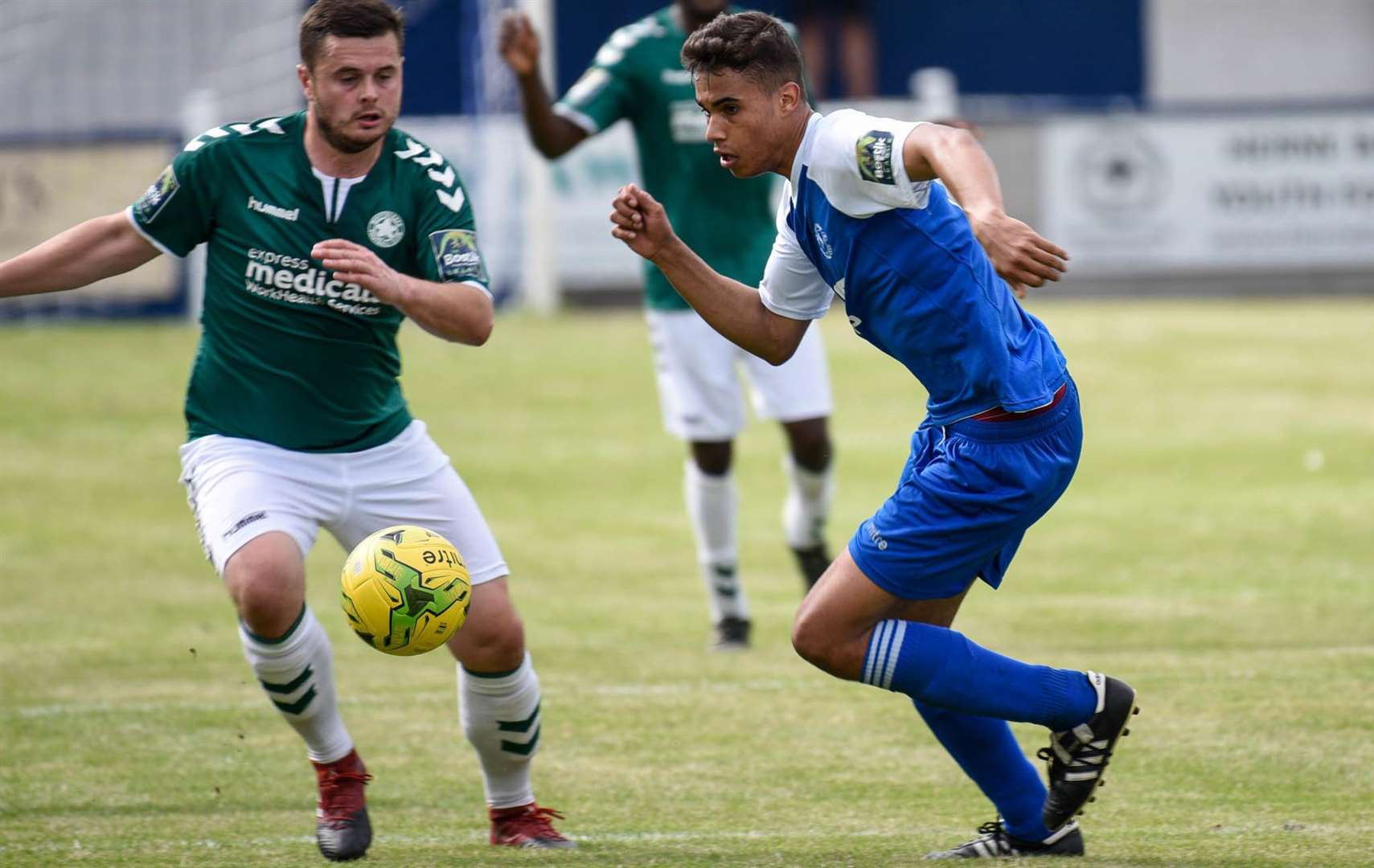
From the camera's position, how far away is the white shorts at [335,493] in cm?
521

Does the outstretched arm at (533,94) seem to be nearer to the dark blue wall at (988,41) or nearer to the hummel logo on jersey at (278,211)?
the hummel logo on jersey at (278,211)

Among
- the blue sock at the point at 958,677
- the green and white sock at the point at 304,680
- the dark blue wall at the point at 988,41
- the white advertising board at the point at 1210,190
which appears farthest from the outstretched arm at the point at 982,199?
the dark blue wall at the point at 988,41

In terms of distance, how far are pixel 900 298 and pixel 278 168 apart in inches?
71.6

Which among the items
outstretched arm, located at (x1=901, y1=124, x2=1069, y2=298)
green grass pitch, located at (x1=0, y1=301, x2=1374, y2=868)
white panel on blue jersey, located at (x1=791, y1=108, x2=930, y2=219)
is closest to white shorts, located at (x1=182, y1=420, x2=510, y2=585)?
green grass pitch, located at (x1=0, y1=301, x2=1374, y2=868)

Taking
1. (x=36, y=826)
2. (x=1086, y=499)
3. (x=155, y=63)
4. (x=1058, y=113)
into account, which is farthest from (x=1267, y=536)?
(x=155, y=63)

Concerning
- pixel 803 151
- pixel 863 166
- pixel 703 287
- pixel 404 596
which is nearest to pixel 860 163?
pixel 863 166

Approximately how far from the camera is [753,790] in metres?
5.96

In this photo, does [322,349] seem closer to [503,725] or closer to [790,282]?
[503,725]

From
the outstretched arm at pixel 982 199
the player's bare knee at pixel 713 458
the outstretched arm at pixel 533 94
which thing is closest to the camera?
the outstretched arm at pixel 982 199

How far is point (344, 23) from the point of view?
511 cm

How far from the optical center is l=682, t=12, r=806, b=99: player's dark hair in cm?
469

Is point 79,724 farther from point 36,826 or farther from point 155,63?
point 155,63

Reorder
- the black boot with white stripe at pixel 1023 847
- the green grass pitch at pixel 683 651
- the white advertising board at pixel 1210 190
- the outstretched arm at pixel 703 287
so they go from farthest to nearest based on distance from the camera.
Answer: the white advertising board at pixel 1210 190 < the green grass pitch at pixel 683 651 < the black boot with white stripe at pixel 1023 847 < the outstretched arm at pixel 703 287

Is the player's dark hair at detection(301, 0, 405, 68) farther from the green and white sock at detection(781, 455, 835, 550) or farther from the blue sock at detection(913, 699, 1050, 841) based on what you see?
the green and white sock at detection(781, 455, 835, 550)
